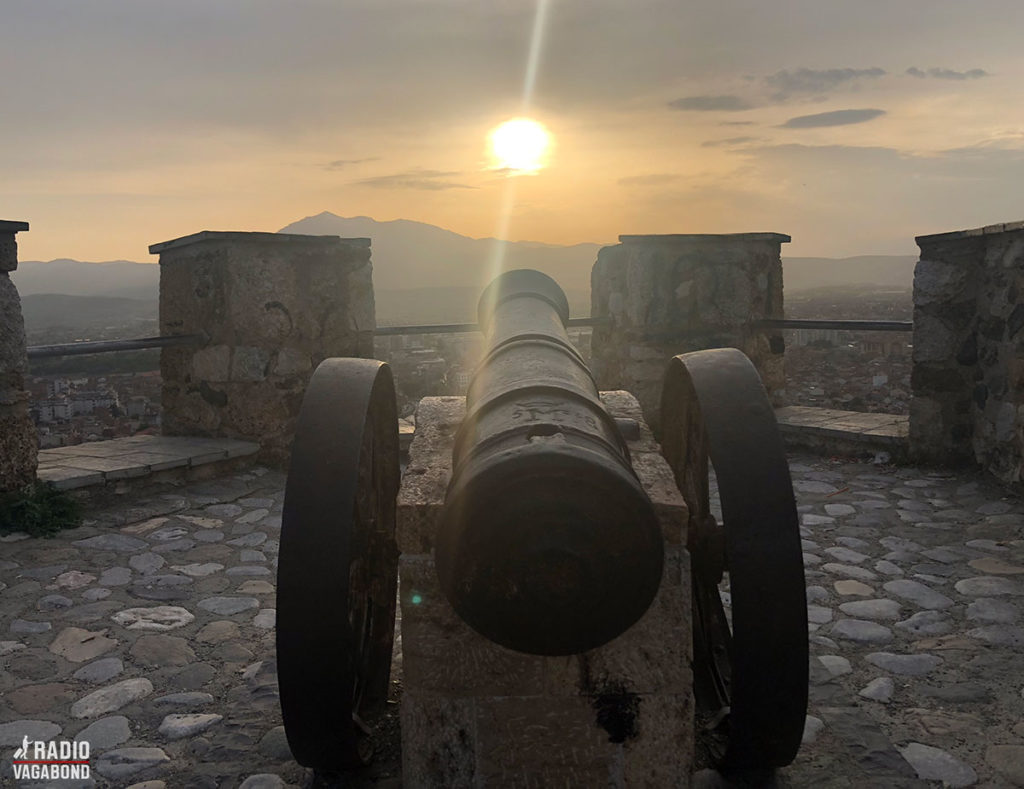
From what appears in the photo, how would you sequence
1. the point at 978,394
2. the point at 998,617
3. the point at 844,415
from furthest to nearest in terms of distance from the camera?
the point at 844,415
the point at 978,394
the point at 998,617

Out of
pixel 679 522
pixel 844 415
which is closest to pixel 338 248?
pixel 844 415

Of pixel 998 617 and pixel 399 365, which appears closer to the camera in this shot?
pixel 998 617

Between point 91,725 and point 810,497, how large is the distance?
13.4ft

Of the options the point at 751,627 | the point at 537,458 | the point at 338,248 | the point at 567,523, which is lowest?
the point at 751,627

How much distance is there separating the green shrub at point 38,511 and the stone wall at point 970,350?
5.27m

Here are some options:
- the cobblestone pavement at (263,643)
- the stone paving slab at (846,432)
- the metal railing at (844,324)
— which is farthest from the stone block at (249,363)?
the stone paving slab at (846,432)

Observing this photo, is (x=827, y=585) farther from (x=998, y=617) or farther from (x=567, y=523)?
(x=567, y=523)

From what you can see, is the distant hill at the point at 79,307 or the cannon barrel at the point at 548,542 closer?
the cannon barrel at the point at 548,542

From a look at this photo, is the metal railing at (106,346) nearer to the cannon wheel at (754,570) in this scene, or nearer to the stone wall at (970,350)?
the cannon wheel at (754,570)

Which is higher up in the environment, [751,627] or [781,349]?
[781,349]

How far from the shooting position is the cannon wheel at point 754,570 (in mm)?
2125

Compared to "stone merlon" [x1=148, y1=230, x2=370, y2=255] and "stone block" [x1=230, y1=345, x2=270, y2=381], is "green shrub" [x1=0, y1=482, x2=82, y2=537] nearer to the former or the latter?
"stone block" [x1=230, y1=345, x2=270, y2=381]

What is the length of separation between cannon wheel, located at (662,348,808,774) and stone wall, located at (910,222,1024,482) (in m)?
3.54

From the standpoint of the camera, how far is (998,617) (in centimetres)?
346
